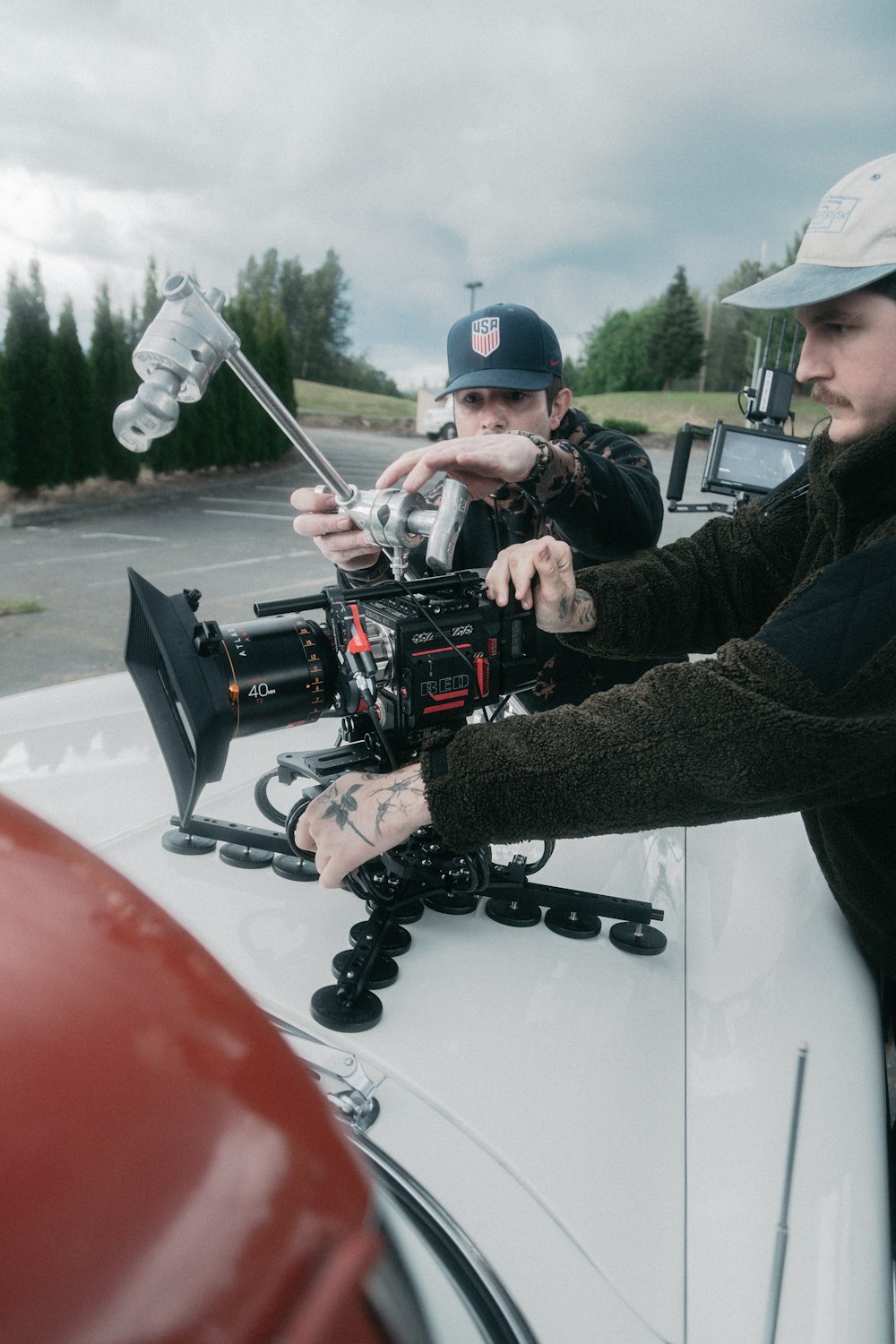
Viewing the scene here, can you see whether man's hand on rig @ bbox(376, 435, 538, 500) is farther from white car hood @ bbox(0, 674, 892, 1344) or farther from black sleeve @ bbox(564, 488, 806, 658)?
white car hood @ bbox(0, 674, 892, 1344)

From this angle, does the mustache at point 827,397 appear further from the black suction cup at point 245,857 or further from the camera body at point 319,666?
the black suction cup at point 245,857

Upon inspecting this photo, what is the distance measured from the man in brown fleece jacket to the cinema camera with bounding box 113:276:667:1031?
11 cm

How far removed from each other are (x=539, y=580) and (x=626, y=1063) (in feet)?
2.10

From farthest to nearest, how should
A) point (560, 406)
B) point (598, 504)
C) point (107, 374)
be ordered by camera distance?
point (107, 374) < point (560, 406) < point (598, 504)

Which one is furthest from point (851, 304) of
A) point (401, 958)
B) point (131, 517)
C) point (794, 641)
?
point (131, 517)

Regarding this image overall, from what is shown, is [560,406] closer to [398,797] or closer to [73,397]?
[398,797]

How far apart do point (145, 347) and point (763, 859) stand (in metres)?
1.11

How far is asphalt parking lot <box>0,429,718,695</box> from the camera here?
3.68 m

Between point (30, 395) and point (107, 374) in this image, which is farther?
point (107, 374)

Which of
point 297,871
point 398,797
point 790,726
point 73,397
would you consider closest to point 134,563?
point 73,397

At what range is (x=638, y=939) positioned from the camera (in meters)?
1.14

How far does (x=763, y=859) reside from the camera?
4.72ft

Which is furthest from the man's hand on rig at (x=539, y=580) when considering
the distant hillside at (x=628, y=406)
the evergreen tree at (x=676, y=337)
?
the evergreen tree at (x=676, y=337)

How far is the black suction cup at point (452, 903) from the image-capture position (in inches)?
46.9
